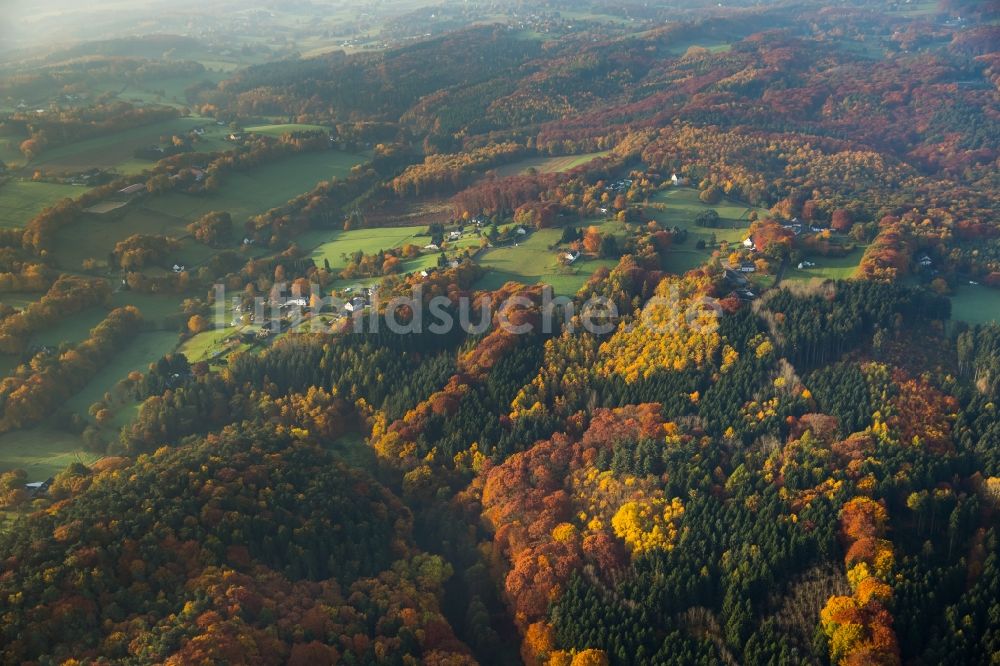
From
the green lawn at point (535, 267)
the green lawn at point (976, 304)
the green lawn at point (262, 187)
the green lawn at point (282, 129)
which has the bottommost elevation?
the green lawn at point (976, 304)

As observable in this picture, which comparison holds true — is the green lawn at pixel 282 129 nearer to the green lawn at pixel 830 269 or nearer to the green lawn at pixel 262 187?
the green lawn at pixel 262 187

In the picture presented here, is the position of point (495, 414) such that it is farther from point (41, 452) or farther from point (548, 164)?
point (548, 164)

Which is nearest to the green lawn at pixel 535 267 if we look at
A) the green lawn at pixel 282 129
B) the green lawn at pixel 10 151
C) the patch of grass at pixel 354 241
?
the patch of grass at pixel 354 241

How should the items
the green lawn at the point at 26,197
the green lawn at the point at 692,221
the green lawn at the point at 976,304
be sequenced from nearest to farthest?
the green lawn at the point at 976,304, the green lawn at the point at 692,221, the green lawn at the point at 26,197

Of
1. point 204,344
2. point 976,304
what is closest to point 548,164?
point 976,304

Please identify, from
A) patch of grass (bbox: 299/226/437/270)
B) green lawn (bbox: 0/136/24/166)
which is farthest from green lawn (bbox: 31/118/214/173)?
patch of grass (bbox: 299/226/437/270)

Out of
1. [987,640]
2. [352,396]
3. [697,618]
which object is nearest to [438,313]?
[352,396]

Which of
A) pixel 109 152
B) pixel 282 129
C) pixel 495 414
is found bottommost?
pixel 495 414
